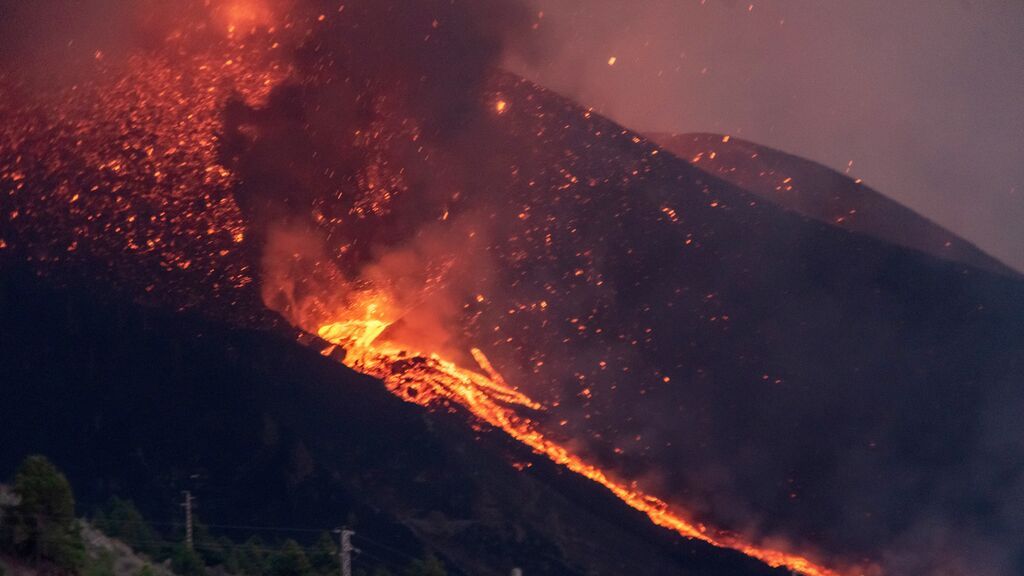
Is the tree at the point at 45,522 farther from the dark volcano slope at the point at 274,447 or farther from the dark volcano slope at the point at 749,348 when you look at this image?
the dark volcano slope at the point at 749,348

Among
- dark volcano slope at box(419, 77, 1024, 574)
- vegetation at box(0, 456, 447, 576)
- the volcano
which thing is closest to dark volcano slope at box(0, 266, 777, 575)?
the volcano

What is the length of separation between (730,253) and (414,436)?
7960mm

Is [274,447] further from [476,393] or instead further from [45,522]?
[45,522]

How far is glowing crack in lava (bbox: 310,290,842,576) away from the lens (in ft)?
65.5

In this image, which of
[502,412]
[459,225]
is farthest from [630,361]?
[459,225]

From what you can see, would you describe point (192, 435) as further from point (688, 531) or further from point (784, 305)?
point (784, 305)

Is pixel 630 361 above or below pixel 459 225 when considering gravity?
below

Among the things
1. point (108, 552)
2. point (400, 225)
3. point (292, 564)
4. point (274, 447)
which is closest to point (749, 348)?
point (400, 225)

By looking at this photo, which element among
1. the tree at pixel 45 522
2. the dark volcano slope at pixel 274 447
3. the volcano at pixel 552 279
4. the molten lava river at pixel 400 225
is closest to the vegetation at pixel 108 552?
the tree at pixel 45 522

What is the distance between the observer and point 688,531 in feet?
65.1

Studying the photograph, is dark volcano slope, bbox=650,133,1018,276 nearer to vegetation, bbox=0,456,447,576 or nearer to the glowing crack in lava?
the glowing crack in lava

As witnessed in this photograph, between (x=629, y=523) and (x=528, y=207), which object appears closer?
(x=629, y=523)

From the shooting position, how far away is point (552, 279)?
2241cm

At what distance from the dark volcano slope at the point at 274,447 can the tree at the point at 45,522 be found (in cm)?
857
